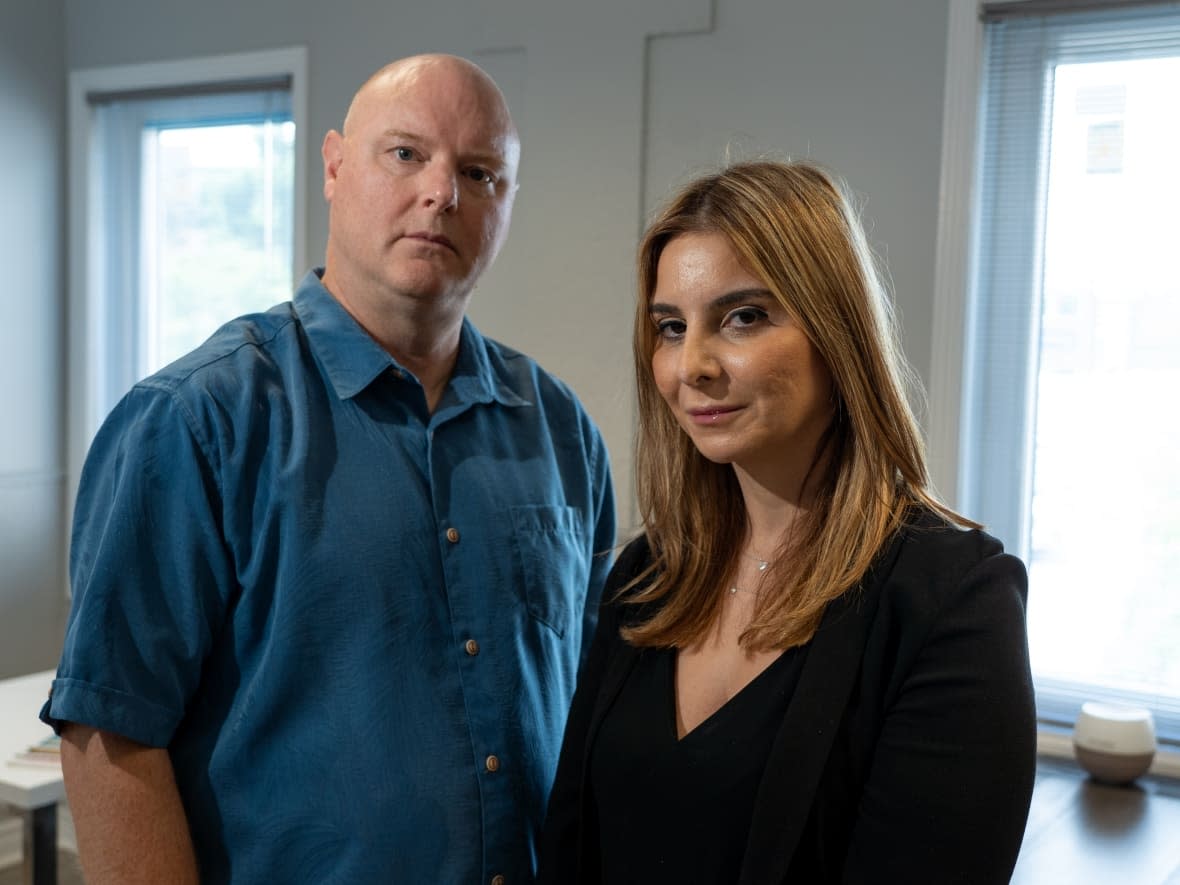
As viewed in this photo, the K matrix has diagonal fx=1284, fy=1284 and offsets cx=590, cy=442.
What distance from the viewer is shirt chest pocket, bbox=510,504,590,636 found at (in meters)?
1.50

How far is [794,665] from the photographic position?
122cm

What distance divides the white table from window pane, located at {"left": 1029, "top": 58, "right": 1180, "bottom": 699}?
2.00 meters

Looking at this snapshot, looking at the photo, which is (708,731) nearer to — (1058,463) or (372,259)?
(372,259)

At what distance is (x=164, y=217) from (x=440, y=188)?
297cm

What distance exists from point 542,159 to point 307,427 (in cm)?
206

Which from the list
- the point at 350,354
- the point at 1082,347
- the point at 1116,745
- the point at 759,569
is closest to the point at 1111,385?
the point at 1082,347

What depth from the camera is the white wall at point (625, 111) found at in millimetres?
2816

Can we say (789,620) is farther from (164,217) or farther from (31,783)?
(164,217)

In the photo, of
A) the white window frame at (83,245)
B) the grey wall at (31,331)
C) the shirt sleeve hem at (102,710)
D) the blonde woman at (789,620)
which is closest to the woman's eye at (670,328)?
the blonde woman at (789,620)

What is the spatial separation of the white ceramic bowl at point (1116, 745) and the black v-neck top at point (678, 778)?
1564 millimetres

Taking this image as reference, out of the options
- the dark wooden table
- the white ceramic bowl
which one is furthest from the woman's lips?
the white ceramic bowl

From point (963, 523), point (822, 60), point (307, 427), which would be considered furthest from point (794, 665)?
point (822, 60)

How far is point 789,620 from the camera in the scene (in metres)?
A: 1.24

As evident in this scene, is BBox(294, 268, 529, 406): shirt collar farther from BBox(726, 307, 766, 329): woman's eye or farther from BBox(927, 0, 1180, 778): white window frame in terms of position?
BBox(927, 0, 1180, 778): white window frame
